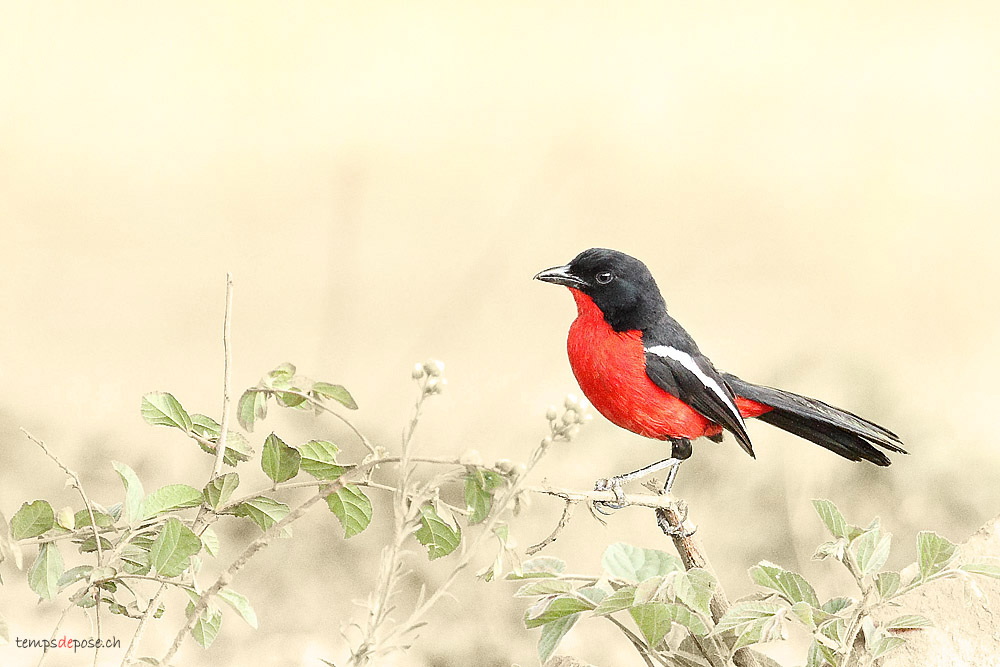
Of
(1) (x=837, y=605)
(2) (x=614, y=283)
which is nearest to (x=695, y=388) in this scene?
(2) (x=614, y=283)

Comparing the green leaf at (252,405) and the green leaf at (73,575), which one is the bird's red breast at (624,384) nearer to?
the green leaf at (252,405)

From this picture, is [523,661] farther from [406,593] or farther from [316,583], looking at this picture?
[316,583]

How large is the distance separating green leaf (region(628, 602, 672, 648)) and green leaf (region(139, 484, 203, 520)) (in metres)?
0.34

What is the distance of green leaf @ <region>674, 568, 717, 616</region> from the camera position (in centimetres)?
75

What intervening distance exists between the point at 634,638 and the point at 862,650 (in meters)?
0.22

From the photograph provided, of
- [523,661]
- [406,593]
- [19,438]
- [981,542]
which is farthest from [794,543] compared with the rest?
[19,438]

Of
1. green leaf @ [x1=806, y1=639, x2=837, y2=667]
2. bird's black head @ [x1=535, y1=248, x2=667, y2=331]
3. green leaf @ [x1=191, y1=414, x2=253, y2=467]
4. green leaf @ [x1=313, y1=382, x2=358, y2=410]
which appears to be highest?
bird's black head @ [x1=535, y1=248, x2=667, y2=331]

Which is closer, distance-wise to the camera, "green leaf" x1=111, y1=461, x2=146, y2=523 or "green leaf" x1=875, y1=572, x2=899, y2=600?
"green leaf" x1=111, y1=461, x2=146, y2=523

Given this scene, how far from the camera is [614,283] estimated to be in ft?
3.11

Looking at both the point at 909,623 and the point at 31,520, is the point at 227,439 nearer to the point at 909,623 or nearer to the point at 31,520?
the point at 31,520

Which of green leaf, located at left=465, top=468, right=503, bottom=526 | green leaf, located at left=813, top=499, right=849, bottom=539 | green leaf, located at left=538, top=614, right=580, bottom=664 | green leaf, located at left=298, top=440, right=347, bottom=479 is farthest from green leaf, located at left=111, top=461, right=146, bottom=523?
green leaf, located at left=813, top=499, right=849, bottom=539

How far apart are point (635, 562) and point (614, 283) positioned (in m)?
0.27

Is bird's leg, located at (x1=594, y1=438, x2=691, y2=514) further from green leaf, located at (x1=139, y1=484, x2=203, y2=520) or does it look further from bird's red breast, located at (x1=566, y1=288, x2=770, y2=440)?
green leaf, located at (x1=139, y1=484, x2=203, y2=520)

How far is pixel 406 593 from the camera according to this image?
145 cm
